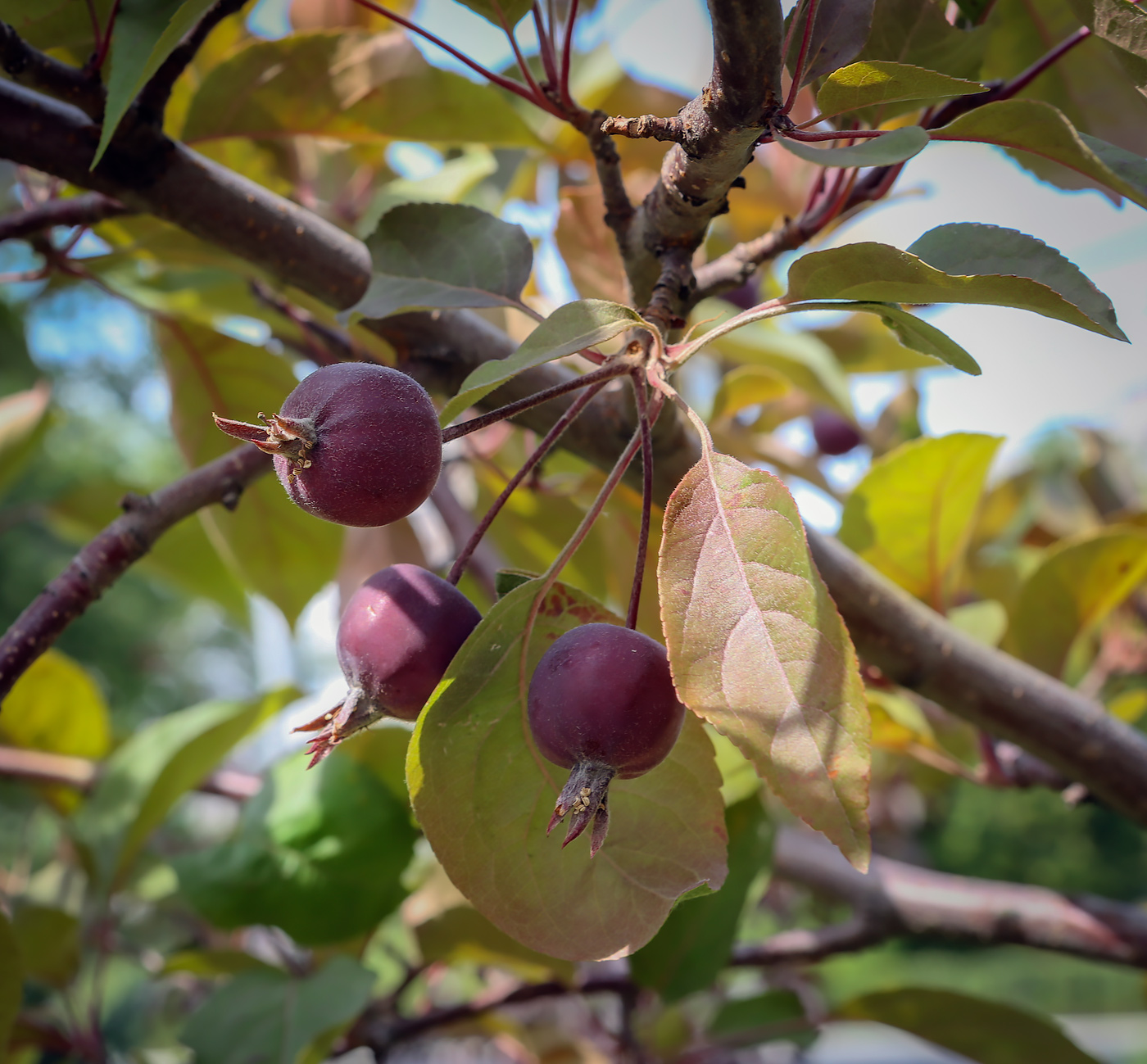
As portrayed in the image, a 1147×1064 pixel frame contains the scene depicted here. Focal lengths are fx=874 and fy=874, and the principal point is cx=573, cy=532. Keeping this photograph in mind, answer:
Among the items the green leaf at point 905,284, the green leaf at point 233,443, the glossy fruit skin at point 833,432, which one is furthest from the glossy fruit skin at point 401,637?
the glossy fruit skin at point 833,432

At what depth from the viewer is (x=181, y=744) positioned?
902 mm

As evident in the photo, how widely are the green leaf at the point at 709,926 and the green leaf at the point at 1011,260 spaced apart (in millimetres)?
472

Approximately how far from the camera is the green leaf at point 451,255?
491 mm

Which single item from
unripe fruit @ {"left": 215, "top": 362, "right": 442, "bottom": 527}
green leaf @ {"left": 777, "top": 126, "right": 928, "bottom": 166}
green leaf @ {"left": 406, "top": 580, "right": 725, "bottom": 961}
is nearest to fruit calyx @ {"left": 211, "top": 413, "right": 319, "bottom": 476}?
unripe fruit @ {"left": 215, "top": 362, "right": 442, "bottom": 527}

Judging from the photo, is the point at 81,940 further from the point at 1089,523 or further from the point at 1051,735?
the point at 1089,523

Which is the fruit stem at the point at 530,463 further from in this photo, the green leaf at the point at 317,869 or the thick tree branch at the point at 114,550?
the green leaf at the point at 317,869

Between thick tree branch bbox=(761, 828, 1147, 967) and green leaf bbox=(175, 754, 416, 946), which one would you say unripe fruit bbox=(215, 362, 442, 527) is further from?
thick tree branch bbox=(761, 828, 1147, 967)

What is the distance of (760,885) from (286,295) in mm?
682

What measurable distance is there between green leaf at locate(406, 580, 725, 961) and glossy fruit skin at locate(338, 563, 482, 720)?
0.06 ft

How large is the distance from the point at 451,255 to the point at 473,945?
2.23ft

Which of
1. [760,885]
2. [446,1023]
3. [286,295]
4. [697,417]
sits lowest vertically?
[446,1023]

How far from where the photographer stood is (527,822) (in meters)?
0.39

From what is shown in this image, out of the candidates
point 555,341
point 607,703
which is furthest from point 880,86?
point 607,703

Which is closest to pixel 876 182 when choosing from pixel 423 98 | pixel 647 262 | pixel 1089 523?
pixel 647 262
